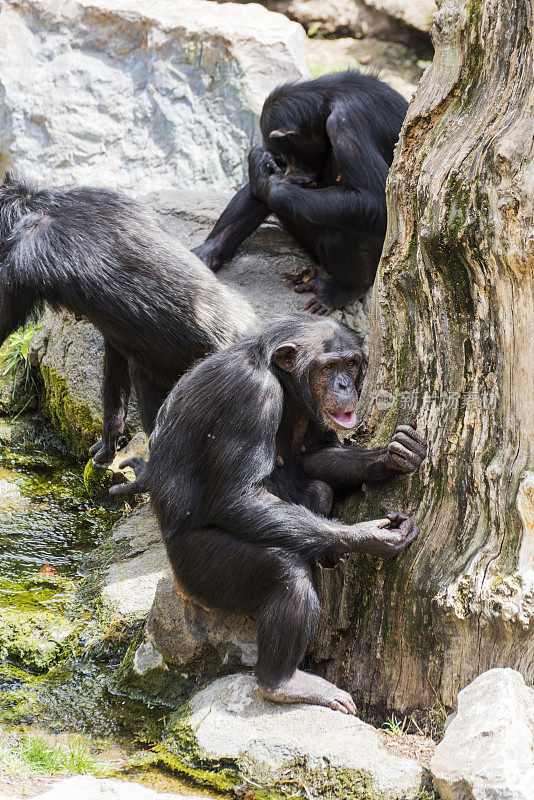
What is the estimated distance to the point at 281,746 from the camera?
3793mm

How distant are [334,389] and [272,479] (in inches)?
22.1

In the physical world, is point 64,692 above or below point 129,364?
below

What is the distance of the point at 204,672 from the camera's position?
15.0 feet

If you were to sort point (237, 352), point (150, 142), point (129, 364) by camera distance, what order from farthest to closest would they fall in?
point (150, 142) → point (129, 364) → point (237, 352)

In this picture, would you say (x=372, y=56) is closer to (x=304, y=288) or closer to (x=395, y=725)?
(x=304, y=288)

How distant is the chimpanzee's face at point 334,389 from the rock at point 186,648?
1115mm

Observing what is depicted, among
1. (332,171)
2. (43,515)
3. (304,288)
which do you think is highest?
(332,171)

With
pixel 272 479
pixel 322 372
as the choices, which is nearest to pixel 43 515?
pixel 272 479

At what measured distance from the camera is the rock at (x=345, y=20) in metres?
14.9

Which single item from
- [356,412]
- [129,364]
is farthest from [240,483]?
[129,364]

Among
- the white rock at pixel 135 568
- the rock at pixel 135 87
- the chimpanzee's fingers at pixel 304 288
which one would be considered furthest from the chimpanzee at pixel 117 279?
the rock at pixel 135 87

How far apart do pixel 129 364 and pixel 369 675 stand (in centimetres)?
329

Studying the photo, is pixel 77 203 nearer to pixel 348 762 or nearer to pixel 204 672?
pixel 204 672

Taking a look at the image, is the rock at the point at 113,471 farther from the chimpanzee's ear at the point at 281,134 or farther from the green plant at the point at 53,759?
the green plant at the point at 53,759
